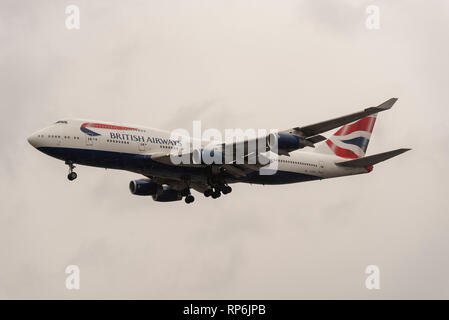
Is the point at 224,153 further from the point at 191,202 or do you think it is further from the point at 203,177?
the point at 191,202

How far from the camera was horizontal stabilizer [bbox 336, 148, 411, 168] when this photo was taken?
58.9 m

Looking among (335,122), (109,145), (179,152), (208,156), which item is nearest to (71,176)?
(109,145)

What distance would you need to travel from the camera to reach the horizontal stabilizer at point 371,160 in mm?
58931

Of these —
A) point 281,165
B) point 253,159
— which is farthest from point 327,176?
point 253,159

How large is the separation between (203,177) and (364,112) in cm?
1683

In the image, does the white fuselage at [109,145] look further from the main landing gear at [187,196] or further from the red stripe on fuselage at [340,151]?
the red stripe on fuselage at [340,151]

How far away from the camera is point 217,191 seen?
207 feet

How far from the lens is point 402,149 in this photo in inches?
2226

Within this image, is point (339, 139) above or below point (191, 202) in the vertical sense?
above

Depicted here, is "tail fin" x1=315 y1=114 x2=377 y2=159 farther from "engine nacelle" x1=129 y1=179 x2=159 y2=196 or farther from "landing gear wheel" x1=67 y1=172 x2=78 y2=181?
"landing gear wheel" x1=67 y1=172 x2=78 y2=181

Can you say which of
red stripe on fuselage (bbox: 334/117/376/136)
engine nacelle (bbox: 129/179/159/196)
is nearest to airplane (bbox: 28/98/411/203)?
engine nacelle (bbox: 129/179/159/196)

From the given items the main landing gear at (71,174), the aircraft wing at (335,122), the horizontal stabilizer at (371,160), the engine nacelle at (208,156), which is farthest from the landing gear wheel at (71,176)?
the horizontal stabilizer at (371,160)

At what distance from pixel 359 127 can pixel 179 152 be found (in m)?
19.5

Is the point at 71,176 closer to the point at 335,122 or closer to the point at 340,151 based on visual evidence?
the point at 335,122
